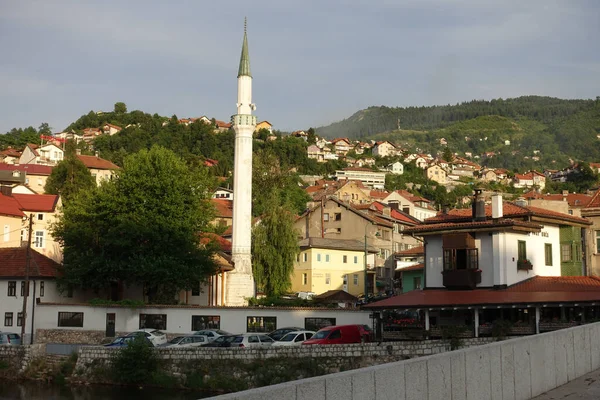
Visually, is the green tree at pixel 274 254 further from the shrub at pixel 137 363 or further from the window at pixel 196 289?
the shrub at pixel 137 363

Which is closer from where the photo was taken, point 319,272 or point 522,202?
point 522,202

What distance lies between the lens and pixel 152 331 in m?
40.4

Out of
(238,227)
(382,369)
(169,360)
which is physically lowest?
(169,360)

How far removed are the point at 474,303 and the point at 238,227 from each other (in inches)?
993

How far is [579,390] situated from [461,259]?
22978mm

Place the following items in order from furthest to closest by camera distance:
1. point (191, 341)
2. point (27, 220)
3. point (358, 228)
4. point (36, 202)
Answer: point (358, 228)
point (36, 202)
point (27, 220)
point (191, 341)

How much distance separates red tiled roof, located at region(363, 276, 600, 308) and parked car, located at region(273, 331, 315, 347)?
338cm

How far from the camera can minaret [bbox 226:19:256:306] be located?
5328 centimetres

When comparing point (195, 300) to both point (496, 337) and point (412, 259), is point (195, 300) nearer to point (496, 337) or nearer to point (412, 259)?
point (412, 259)

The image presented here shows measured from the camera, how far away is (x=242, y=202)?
2142 inches

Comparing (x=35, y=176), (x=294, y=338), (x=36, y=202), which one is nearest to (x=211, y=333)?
(x=294, y=338)

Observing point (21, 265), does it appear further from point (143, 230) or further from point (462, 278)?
point (462, 278)


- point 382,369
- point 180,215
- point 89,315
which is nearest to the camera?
point 382,369

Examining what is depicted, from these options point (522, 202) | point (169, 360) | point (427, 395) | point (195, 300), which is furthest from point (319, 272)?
point (427, 395)
